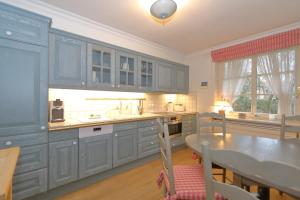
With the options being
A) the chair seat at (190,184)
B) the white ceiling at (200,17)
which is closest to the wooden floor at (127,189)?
the chair seat at (190,184)

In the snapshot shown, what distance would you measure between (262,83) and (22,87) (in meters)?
3.67

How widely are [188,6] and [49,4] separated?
1.80m

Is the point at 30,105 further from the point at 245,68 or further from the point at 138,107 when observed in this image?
the point at 245,68

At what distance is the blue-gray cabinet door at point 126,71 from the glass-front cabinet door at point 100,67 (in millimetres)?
109

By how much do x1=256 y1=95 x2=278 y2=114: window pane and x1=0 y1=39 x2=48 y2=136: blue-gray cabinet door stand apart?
3.49 meters

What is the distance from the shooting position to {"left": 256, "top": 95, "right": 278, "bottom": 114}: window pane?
293 centimetres

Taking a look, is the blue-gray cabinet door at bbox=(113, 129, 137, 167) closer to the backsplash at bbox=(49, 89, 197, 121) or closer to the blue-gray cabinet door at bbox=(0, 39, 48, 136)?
the backsplash at bbox=(49, 89, 197, 121)

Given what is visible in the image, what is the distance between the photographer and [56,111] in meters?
2.13

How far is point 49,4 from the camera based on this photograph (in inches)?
84.6

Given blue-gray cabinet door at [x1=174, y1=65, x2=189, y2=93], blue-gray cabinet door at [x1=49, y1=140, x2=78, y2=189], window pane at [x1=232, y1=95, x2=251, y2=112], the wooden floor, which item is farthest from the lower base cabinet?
window pane at [x1=232, y1=95, x2=251, y2=112]

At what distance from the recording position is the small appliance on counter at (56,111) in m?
2.10

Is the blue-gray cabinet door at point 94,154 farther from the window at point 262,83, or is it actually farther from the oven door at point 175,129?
the window at point 262,83

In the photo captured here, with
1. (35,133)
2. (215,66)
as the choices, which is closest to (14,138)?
(35,133)

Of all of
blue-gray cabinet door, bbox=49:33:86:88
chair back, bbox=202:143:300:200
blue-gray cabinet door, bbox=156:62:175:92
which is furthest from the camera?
blue-gray cabinet door, bbox=156:62:175:92
